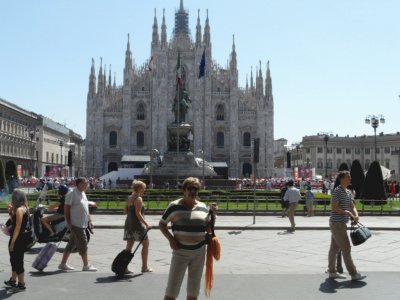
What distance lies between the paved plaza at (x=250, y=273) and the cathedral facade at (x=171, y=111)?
6118 cm

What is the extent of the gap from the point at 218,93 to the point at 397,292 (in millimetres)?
69638

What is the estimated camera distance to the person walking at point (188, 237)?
5.39m

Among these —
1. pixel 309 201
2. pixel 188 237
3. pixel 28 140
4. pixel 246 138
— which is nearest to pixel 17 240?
pixel 188 237

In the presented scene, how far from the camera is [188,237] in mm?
5383

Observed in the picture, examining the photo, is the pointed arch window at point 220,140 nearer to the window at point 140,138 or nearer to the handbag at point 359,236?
the window at point 140,138

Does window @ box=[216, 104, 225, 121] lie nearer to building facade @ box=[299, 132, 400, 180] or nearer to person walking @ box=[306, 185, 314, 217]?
building facade @ box=[299, 132, 400, 180]

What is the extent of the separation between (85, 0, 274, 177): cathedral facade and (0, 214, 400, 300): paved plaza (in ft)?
201

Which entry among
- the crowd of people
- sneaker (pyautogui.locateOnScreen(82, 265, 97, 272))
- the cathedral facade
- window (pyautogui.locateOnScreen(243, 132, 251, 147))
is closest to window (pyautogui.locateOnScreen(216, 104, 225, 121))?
the cathedral facade

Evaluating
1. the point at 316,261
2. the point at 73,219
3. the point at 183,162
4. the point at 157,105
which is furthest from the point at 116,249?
the point at 157,105

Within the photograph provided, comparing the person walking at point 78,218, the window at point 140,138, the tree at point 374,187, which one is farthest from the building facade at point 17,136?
the person walking at point 78,218

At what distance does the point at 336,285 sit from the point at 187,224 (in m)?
3.18

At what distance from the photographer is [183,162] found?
39.7m

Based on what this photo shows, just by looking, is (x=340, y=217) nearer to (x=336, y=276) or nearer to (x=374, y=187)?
(x=336, y=276)

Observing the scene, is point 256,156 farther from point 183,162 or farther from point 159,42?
point 159,42
